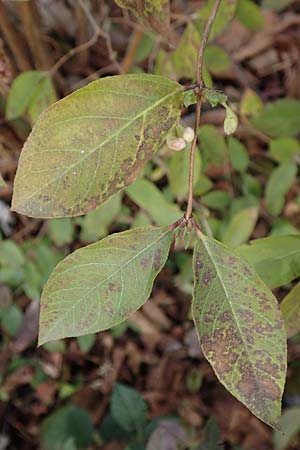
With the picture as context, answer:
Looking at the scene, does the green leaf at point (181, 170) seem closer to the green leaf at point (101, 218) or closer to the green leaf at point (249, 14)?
the green leaf at point (101, 218)

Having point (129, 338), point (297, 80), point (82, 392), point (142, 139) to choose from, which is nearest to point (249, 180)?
point (297, 80)

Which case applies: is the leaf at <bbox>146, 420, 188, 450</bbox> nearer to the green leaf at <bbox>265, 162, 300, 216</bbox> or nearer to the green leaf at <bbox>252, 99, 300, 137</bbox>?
the green leaf at <bbox>265, 162, 300, 216</bbox>

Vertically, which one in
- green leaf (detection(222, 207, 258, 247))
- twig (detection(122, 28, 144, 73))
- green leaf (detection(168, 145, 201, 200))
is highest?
twig (detection(122, 28, 144, 73))

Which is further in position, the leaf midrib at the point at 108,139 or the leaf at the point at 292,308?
the leaf at the point at 292,308

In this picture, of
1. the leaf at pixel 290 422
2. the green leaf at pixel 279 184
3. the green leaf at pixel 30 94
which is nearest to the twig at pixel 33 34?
the green leaf at pixel 30 94

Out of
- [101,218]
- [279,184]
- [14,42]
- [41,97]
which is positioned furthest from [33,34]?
[279,184]

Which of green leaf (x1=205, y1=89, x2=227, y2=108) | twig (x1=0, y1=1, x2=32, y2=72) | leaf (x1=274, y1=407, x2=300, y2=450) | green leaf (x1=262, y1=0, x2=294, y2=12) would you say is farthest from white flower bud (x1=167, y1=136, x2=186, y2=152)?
green leaf (x1=262, y1=0, x2=294, y2=12)
